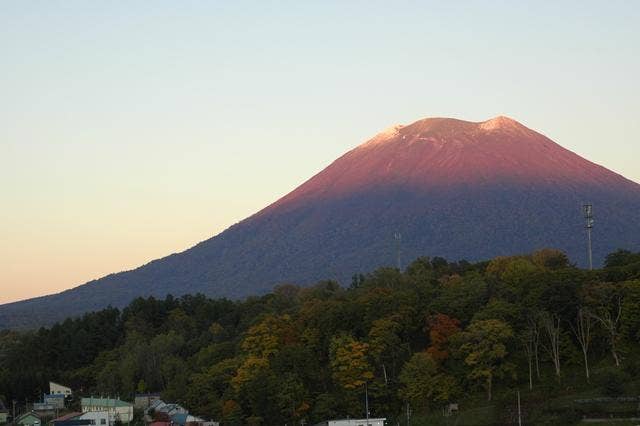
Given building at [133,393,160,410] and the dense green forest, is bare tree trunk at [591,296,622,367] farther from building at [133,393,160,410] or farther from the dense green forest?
building at [133,393,160,410]

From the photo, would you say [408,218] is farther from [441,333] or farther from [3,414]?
[441,333]

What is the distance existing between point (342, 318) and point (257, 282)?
6901 centimetres

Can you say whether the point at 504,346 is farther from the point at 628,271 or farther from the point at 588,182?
the point at 588,182

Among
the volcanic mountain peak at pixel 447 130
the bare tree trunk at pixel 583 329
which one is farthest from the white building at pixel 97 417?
the volcanic mountain peak at pixel 447 130

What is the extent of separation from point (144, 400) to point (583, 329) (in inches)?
857

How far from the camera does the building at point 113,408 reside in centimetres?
5178

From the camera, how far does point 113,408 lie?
52.6 meters

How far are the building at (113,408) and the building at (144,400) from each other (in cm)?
146

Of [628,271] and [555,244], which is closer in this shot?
[628,271]

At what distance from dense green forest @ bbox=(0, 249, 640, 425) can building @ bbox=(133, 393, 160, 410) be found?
4.10 feet

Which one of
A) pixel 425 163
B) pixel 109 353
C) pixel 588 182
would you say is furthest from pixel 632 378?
pixel 425 163

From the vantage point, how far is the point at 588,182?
130 m

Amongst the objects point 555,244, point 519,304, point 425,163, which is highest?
point 425,163

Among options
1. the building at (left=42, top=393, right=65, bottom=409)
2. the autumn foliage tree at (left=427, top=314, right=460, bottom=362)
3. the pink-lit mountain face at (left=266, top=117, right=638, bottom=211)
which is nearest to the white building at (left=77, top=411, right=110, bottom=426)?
the building at (left=42, top=393, right=65, bottom=409)
